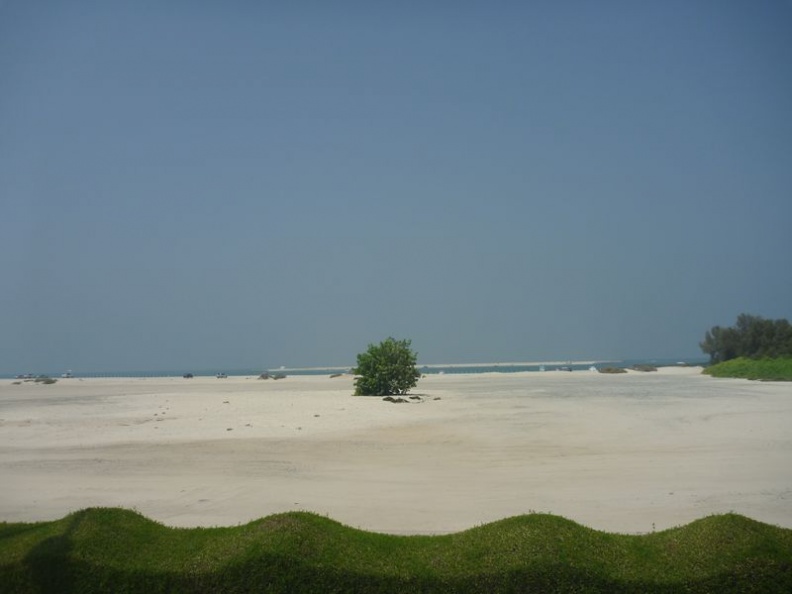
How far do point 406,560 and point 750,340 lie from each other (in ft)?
301

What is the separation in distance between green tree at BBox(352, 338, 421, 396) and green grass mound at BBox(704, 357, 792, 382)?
35.2 meters

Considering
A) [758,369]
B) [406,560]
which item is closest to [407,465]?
[406,560]

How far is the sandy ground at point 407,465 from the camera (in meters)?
12.6

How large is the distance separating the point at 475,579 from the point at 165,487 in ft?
34.3

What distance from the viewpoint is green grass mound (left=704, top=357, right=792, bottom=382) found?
63281 mm

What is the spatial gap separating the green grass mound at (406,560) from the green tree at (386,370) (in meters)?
38.4

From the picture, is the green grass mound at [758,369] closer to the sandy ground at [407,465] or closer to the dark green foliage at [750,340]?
the dark green foliage at [750,340]

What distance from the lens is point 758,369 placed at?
6844cm

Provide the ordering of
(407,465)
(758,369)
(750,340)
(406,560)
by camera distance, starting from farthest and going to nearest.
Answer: (750,340), (758,369), (407,465), (406,560)

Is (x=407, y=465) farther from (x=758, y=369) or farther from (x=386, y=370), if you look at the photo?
(x=758, y=369)

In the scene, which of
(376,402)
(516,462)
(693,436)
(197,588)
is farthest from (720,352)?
(197,588)

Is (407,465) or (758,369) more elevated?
(758,369)

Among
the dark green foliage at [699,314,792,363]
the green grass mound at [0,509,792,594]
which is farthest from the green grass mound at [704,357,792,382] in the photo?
the green grass mound at [0,509,792,594]

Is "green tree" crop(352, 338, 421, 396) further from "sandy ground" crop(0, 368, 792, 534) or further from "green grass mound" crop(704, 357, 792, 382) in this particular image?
"green grass mound" crop(704, 357, 792, 382)
